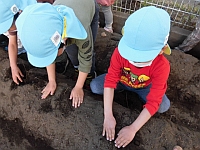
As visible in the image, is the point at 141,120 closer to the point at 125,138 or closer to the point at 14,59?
the point at 125,138

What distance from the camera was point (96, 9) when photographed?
229cm

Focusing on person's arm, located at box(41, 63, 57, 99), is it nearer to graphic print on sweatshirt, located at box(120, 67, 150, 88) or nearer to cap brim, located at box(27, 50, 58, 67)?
cap brim, located at box(27, 50, 58, 67)

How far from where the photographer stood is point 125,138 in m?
1.78

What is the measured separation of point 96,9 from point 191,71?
110cm

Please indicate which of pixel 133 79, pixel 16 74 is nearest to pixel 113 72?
pixel 133 79

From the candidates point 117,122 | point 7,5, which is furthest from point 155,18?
point 7,5

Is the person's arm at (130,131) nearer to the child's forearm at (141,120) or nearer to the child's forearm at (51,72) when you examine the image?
the child's forearm at (141,120)

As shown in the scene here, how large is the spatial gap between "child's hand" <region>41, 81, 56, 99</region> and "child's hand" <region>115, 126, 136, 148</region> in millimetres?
654

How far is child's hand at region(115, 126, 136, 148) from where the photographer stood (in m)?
1.78

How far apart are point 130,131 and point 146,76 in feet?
1.36

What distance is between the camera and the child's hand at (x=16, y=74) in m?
2.17

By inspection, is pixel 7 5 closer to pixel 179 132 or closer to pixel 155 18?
pixel 155 18

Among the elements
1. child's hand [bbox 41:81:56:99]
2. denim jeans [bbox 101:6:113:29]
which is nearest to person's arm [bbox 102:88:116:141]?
child's hand [bbox 41:81:56:99]

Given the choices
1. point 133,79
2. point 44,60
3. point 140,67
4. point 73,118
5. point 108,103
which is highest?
point 44,60
